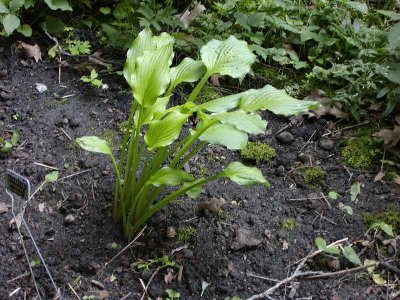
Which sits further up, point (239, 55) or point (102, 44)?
point (239, 55)

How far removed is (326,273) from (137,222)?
677 mm

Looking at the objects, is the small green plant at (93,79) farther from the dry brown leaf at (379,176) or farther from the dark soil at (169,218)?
the dry brown leaf at (379,176)

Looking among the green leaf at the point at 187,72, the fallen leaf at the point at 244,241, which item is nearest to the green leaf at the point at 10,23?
the green leaf at the point at 187,72

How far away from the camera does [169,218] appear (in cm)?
183

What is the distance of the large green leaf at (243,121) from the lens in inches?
55.9

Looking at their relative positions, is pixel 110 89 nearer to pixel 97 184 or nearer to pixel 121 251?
pixel 97 184

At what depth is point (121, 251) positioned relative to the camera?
67.4 inches

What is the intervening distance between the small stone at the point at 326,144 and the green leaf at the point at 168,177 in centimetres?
87

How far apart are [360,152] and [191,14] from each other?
3.78ft

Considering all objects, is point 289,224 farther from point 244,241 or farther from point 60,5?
point 60,5

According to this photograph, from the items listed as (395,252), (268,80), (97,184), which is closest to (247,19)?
(268,80)

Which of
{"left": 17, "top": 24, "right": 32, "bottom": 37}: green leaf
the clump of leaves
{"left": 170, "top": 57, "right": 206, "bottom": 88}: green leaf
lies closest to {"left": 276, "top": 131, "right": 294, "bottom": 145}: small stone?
the clump of leaves

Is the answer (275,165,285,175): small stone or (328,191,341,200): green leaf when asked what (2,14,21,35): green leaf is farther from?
(328,191,341,200): green leaf

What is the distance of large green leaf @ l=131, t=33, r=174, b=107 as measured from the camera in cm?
150
